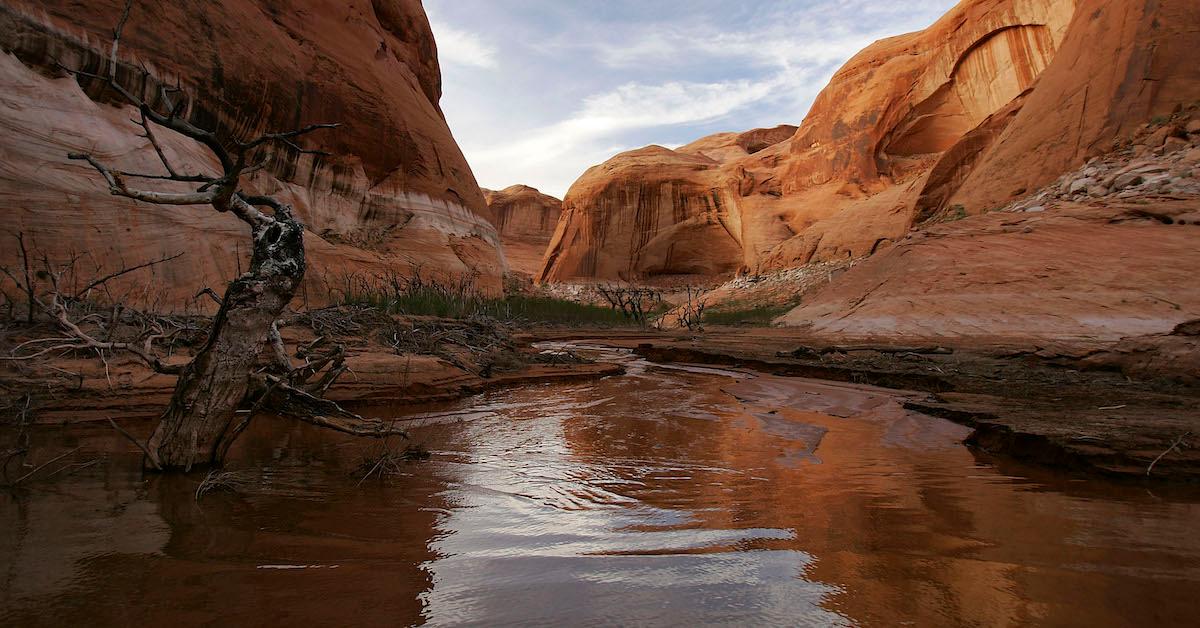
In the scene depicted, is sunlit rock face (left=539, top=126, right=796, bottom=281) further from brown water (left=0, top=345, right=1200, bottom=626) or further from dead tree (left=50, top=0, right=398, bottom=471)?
dead tree (left=50, top=0, right=398, bottom=471)

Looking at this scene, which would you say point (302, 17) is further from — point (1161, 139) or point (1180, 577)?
point (1161, 139)

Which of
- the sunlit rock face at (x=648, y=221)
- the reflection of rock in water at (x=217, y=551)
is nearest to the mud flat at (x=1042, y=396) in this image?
the reflection of rock in water at (x=217, y=551)

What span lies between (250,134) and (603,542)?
15433 millimetres

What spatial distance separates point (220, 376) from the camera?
237cm

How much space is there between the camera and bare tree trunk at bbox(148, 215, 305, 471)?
92.3 inches

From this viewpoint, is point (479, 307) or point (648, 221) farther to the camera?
point (648, 221)

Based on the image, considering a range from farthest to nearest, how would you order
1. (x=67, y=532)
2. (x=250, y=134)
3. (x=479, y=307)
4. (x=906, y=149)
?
(x=906, y=149) → (x=250, y=134) → (x=479, y=307) → (x=67, y=532)

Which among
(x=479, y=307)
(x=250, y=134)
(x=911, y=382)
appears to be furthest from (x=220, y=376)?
(x=250, y=134)

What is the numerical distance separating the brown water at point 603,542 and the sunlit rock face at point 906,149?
1501cm

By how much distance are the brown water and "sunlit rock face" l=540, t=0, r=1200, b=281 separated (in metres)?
15.0

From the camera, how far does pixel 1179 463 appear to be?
2.23 meters

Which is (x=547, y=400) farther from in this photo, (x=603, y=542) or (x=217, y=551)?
(x=217, y=551)

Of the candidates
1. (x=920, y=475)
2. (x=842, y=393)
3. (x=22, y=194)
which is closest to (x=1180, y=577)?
(x=920, y=475)

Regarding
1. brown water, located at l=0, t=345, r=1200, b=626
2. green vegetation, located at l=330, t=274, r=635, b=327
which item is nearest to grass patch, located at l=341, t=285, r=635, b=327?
green vegetation, located at l=330, t=274, r=635, b=327
